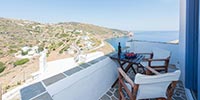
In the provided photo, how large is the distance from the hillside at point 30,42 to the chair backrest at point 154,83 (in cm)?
113

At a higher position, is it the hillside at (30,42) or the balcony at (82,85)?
the hillside at (30,42)

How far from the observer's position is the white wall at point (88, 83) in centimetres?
199

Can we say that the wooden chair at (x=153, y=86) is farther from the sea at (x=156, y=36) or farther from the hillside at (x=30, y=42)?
the sea at (x=156, y=36)

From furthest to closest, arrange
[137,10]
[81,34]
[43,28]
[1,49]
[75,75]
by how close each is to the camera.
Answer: [137,10] → [81,34] → [75,75] → [43,28] → [1,49]

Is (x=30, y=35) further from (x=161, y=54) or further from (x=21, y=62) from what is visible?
(x=161, y=54)

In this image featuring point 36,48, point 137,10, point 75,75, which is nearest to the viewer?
point 36,48

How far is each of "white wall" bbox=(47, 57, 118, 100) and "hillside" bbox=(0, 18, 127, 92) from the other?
1.14 feet

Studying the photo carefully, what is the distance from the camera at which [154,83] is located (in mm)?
1931

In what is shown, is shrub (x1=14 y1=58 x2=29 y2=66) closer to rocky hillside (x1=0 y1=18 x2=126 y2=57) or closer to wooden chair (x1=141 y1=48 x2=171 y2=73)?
rocky hillside (x1=0 y1=18 x2=126 y2=57)

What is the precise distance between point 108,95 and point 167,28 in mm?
3218

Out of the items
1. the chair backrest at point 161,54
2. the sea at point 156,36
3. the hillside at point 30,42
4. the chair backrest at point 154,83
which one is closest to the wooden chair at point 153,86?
the chair backrest at point 154,83

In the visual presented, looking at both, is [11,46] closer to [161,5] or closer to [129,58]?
[129,58]

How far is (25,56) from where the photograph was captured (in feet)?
5.62

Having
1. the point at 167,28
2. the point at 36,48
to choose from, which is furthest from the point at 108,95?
the point at 167,28
